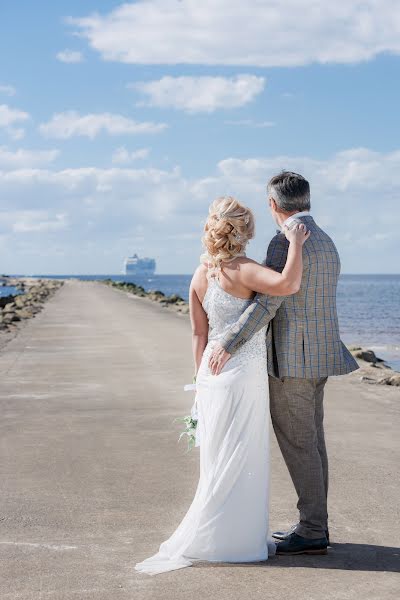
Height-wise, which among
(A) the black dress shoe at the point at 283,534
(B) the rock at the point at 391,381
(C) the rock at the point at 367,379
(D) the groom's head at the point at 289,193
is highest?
(D) the groom's head at the point at 289,193

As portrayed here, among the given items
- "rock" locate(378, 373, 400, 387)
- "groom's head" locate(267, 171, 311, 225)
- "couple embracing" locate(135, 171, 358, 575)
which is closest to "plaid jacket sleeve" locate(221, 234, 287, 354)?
"couple embracing" locate(135, 171, 358, 575)

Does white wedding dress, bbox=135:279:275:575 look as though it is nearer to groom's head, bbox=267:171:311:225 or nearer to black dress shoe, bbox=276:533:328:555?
black dress shoe, bbox=276:533:328:555

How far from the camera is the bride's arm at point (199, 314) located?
5102mm

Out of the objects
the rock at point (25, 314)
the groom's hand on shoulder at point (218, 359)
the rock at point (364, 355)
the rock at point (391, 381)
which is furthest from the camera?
the rock at point (25, 314)

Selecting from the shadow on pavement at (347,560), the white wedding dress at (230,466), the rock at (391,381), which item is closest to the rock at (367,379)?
the rock at (391,381)

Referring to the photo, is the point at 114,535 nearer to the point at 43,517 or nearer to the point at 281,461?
the point at 43,517

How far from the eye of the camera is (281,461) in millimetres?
7648

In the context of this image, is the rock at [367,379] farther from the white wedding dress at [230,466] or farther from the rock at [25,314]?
the rock at [25,314]

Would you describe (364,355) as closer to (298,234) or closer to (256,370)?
(256,370)

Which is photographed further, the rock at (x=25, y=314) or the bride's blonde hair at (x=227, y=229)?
the rock at (x=25, y=314)

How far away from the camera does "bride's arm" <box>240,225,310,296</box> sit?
4.81 m

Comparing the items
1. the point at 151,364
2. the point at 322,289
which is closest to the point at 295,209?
the point at 322,289

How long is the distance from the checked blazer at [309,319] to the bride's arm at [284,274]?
0.41ft

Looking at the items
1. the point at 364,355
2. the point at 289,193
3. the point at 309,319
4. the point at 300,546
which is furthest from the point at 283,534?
the point at 364,355
